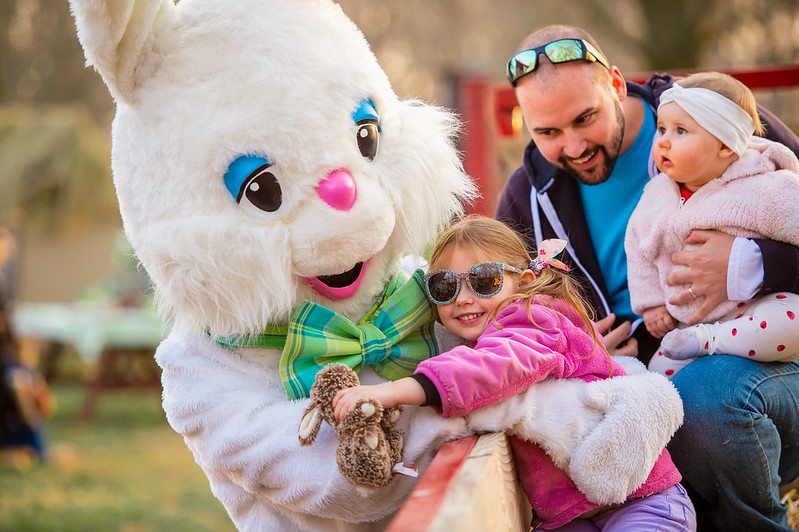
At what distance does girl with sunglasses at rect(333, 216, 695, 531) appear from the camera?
1.77 meters

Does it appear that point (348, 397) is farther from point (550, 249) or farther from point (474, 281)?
point (550, 249)

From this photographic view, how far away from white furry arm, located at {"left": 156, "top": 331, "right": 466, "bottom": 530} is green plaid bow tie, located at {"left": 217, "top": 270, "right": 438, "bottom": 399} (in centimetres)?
6

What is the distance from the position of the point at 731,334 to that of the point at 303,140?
1251 mm

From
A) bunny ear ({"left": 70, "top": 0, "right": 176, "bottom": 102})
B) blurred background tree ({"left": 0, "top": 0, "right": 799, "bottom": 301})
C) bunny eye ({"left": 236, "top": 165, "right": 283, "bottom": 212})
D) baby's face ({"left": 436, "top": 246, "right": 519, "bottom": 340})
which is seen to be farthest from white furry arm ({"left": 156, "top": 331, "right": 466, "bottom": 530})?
blurred background tree ({"left": 0, "top": 0, "right": 799, "bottom": 301})

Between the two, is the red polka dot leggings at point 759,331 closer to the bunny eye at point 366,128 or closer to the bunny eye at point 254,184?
the bunny eye at point 366,128

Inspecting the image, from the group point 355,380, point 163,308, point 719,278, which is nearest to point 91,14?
point 163,308

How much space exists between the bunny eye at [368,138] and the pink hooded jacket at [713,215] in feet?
2.76

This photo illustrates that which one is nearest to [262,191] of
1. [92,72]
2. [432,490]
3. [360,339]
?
[360,339]

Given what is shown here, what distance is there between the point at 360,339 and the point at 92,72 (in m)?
12.2

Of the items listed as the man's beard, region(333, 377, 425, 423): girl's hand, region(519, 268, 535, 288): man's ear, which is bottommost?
region(333, 377, 425, 423): girl's hand

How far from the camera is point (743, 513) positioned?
2227 millimetres

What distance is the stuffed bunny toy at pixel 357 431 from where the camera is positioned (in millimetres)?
1734

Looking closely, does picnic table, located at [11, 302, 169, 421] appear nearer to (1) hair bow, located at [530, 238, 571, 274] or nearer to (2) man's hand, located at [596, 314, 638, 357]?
(2) man's hand, located at [596, 314, 638, 357]

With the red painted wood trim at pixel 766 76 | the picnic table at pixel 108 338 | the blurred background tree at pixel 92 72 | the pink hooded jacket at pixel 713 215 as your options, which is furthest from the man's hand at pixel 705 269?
the picnic table at pixel 108 338
